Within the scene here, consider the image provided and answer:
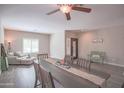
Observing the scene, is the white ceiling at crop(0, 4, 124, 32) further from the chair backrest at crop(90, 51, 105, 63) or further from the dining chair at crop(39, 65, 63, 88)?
the chair backrest at crop(90, 51, 105, 63)

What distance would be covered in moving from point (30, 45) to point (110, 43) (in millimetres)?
6053

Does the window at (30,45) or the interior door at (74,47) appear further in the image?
the interior door at (74,47)

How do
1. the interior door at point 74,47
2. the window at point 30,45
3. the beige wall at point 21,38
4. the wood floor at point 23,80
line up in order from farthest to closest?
the interior door at point 74,47, the window at point 30,45, the beige wall at point 21,38, the wood floor at point 23,80

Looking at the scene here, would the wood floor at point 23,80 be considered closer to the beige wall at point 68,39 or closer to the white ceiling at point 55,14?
the white ceiling at point 55,14

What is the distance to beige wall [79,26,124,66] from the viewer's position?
662 cm

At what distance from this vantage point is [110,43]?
7168 mm

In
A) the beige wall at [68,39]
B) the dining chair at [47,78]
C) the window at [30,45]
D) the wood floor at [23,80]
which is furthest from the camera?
the window at [30,45]

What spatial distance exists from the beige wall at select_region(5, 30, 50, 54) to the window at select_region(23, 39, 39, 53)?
28 cm

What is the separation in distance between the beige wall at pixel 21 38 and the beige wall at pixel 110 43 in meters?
3.56

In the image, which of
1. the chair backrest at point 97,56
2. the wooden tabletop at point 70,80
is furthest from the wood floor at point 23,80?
the chair backrest at point 97,56

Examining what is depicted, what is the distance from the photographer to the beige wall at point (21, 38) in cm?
838

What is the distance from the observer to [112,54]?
23.3 feet
